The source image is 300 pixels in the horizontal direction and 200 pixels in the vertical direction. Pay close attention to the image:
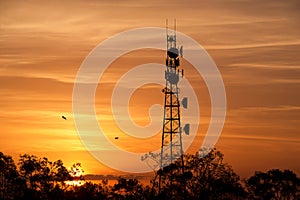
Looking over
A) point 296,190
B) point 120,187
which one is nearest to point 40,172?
point 120,187

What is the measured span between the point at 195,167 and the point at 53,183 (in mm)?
15026

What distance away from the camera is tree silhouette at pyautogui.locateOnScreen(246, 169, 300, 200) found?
266 ft

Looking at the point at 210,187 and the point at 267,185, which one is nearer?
the point at 210,187

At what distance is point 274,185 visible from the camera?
82.6 m

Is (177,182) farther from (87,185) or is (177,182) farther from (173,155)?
(87,185)

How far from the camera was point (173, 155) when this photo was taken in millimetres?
67875

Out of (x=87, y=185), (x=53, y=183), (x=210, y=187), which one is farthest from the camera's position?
(x=87, y=185)

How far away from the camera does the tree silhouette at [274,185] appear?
266ft

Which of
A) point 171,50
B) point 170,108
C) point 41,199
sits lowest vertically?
point 41,199

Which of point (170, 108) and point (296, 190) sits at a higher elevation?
point (170, 108)

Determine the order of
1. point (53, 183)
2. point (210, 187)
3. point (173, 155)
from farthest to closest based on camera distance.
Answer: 1. point (53, 183)
2. point (210, 187)
3. point (173, 155)

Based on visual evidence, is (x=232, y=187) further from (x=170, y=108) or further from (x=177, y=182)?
(x=170, y=108)

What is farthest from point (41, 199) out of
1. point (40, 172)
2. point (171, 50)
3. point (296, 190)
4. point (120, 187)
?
point (296, 190)

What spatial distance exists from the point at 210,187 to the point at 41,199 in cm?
1694
